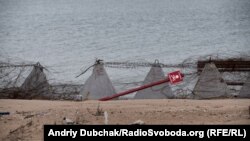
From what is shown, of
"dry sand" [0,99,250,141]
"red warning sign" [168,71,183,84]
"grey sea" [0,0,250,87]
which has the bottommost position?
"dry sand" [0,99,250,141]

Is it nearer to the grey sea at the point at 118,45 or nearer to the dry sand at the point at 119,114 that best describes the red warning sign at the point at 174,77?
the dry sand at the point at 119,114

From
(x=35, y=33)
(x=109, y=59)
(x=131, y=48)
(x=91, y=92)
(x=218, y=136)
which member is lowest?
(x=218, y=136)

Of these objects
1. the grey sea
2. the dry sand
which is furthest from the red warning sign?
the grey sea

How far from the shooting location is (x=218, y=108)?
31.0 feet

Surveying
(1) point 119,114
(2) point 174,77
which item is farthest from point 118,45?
(1) point 119,114

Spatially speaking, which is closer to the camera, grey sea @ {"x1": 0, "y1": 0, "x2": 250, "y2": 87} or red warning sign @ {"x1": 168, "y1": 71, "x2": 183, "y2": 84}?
red warning sign @ {"x1": 168, "y1": 71, "x2": 183, "y2": 84}

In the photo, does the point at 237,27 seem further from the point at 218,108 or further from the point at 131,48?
the point at 218,108

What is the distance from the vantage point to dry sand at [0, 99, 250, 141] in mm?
8032

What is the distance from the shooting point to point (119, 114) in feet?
28.4

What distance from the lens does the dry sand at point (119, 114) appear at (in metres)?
8.03

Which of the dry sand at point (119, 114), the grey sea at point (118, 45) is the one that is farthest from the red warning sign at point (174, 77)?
the grey sea at point (118, 45)

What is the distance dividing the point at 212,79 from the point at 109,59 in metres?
18.9

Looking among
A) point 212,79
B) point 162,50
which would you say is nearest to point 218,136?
point 212,79

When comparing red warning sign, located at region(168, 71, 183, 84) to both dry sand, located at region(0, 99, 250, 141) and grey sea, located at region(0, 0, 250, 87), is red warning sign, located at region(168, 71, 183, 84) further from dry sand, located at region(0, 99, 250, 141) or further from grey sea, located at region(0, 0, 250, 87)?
grey sea, located at region(0, 0, 250, 87)
